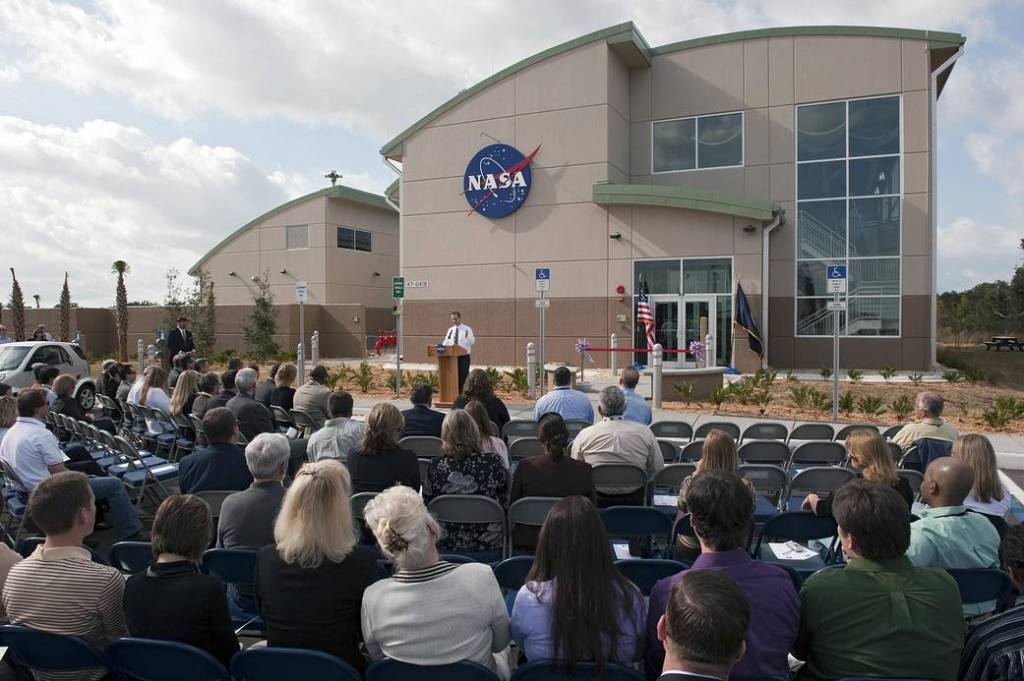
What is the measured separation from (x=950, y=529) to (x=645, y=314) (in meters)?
18.8

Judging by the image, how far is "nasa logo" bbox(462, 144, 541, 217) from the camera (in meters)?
24.1

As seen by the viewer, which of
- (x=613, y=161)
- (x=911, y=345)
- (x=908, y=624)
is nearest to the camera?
(x=908, y=624)

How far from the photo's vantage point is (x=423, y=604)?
274 centimetres

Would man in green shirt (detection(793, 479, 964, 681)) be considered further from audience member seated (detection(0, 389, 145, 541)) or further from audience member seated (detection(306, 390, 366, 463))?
audience member seated (detection(0, 389, 145, 541))

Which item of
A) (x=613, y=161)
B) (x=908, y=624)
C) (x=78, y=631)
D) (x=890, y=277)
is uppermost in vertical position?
(x=613, y=161)

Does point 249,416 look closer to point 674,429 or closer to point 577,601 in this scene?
point 674,429

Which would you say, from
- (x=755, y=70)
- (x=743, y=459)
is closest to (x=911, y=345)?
(x=755, y=70)

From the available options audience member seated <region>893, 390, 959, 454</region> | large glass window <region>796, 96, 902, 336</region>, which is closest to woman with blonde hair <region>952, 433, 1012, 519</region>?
audience member seated <region>893, 390, 959, 454</region>

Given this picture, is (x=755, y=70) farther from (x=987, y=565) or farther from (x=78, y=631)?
(x=78, y=631)

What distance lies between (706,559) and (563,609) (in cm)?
67

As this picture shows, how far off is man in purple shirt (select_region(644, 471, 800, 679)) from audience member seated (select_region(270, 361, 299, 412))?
7189 mm

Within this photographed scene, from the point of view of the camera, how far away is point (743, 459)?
22.3ft

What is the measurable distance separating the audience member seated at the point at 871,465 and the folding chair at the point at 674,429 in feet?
11.9

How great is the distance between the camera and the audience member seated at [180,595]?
2.88 m
